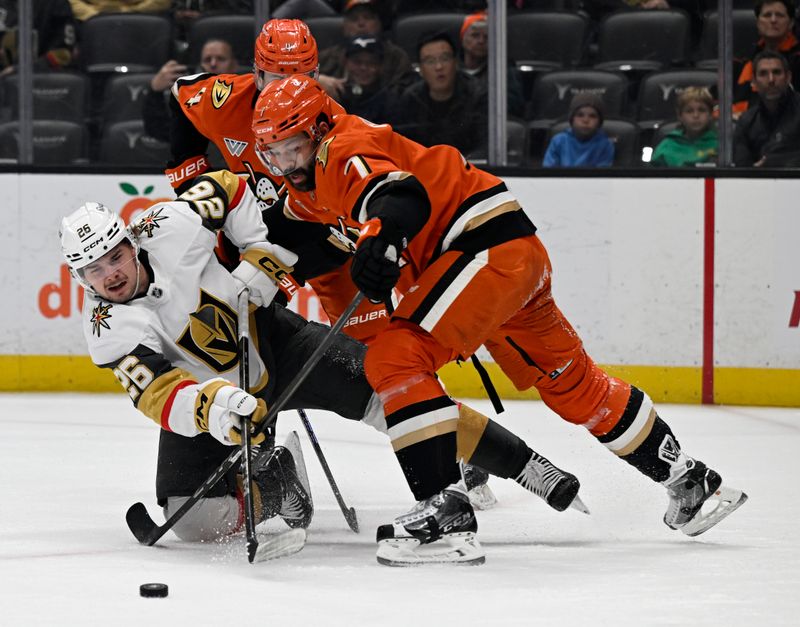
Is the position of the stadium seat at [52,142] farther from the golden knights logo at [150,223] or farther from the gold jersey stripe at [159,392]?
the gold jersey stripe at [159,392]

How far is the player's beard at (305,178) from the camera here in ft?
9.78

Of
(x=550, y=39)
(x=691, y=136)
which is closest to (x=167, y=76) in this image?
(x=550, y=39)

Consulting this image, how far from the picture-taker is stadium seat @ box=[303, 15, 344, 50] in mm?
5633

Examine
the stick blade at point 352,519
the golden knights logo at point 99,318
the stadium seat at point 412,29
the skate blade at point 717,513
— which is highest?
the stadium seat at point 412,29

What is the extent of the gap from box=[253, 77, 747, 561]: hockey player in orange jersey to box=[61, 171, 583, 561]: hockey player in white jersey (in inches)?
6.5

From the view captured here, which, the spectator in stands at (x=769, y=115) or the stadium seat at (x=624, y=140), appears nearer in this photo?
the spectator in stands at (x=769, y=115)

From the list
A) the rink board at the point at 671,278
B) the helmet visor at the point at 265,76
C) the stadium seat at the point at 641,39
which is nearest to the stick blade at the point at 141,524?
the helmet visor at the point at 265,76

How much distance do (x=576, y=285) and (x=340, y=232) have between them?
88.1 inches

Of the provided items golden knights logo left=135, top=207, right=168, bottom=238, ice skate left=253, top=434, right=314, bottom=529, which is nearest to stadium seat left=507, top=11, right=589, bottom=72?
golden knights logo left=135, top=207, right=168, bottom=238

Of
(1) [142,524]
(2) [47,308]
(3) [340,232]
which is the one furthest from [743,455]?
(2) [47,308]

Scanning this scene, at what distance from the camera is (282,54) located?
3.83m

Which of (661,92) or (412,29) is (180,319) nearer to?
(412,29)

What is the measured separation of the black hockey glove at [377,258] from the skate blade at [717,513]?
95 centimetres

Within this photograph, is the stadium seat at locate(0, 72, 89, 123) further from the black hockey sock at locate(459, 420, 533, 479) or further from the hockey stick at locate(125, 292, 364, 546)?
the black hockey sock at locate(459, 420, 533, 479)
